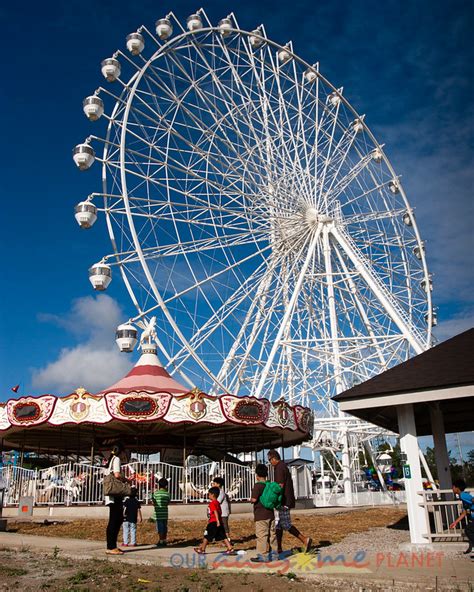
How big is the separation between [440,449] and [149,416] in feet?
29.8

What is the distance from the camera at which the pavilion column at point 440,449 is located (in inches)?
465

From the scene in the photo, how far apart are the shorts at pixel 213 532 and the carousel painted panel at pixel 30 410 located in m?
10.9

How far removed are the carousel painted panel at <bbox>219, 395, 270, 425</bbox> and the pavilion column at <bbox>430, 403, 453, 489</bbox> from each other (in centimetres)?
795

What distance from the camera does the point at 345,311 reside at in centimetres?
2698

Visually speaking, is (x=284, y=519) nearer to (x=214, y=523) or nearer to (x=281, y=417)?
(x=214, y=523)

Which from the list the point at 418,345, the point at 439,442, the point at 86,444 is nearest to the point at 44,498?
the point at 86,444

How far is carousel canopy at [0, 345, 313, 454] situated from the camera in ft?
60.1

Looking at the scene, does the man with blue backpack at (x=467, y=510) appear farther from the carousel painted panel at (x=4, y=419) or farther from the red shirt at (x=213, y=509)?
the carousel painted panel at (x=4, y=419)

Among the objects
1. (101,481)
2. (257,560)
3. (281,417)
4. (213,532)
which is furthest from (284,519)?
(281,417)

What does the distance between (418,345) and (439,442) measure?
36.8ft

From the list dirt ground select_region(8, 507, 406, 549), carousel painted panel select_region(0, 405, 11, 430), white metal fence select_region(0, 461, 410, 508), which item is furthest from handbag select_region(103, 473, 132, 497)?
carousel painted panel select_region(0, 405, 11, 430)

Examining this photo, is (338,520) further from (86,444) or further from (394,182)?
(394,182)

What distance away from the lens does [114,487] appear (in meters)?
8.70

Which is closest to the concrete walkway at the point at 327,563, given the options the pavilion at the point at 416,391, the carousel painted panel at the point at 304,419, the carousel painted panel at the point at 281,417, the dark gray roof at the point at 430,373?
the pavilion at the point at 416,391
